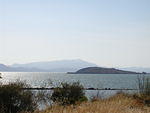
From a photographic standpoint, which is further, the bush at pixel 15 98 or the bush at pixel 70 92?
the bush at pixel 70 92

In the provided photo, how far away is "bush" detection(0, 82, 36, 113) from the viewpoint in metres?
14.6

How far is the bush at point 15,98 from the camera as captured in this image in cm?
Answer: 1456

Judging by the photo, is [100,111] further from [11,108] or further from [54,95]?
[54,95]

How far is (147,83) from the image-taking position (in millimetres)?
20000

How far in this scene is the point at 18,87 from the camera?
15492 mm

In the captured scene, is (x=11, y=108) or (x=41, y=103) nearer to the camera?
(x=11, y=108)

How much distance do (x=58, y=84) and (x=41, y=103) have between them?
164 inches

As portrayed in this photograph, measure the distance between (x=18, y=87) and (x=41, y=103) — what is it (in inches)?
50.9

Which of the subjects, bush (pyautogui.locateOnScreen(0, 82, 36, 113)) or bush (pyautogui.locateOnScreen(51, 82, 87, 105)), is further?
bush (pyautogui.locateOnScreen(51, 82, 87, 105))

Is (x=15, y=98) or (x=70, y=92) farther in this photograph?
(x=70, y=92)

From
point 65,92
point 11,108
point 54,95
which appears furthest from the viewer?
point 65,92

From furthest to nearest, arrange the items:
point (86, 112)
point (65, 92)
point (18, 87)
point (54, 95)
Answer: point (65, 92) < point (54, 95) < point (18, 87) < point (86, 112)

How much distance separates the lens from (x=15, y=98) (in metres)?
15.0

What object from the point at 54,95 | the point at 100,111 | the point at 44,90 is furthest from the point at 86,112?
the point at 54,95
